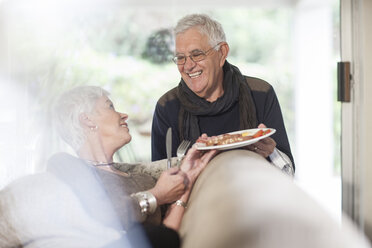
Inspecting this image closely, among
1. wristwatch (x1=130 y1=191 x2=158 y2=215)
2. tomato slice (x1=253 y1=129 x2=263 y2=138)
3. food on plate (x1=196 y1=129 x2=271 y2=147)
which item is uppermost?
tomato slice (x1=253 y1=129 x2=263 y2=138)

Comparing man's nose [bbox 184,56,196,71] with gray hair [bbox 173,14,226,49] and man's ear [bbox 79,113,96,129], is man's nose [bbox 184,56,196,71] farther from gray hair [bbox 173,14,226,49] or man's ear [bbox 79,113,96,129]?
man's ear [bbox 79,113,96,129]

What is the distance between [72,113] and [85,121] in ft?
0.12

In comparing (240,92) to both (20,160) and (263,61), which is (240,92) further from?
(263,61)

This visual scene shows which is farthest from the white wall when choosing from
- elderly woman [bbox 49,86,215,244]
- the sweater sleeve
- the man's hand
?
elderly woman [bbox 49,86,215,244]

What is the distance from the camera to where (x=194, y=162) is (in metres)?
1.33

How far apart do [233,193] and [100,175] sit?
48 centimetres

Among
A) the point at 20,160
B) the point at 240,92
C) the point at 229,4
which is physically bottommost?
the point at 20,160

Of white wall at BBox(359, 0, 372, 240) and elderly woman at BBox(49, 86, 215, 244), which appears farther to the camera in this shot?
white wall at BBox(359, 0, 372, 240)

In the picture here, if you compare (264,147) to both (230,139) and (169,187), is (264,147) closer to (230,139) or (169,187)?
(230,139)

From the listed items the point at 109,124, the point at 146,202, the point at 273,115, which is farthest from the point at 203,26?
the point at 146,202

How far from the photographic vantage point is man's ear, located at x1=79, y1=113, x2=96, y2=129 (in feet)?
3.99

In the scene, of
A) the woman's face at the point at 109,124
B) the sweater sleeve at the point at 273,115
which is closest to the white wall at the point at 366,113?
the sweater sleeve at the point at 273,115

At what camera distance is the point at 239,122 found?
1539 mm

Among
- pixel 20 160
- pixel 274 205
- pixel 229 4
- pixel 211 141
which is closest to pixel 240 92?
pixel 211 141
